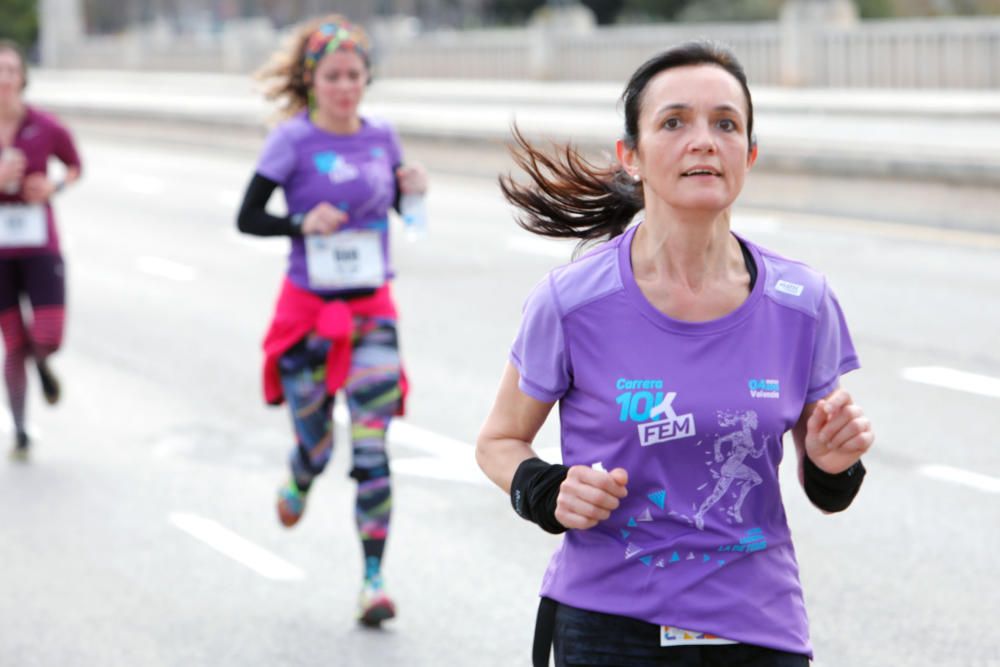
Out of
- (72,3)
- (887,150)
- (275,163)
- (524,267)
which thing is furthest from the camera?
(72,3)

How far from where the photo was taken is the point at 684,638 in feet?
11.5

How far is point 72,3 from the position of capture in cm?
7525

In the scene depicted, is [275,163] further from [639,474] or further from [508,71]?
[508,71]

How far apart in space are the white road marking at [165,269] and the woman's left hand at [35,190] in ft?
22.1

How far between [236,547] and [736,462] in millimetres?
4602

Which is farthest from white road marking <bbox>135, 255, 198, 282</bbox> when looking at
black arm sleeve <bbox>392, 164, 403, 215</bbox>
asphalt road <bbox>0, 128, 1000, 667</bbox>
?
black arm sleeve <bbox>392, 164, 403, 215</bbox>

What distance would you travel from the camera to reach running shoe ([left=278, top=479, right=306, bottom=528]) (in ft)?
23.1

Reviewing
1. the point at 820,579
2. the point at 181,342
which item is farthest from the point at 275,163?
the point at 181,342

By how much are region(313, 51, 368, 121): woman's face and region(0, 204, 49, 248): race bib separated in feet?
9.42

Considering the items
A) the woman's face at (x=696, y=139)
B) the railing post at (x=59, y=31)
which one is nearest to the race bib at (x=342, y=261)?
the woman's face at (x=696, y=139)

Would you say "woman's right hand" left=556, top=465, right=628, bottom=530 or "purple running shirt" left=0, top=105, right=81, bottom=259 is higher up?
"woman's right hand" left=556, top=465, right=628, bottom=530

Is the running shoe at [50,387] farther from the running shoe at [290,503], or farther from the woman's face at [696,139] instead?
the woman's face at [696,139]

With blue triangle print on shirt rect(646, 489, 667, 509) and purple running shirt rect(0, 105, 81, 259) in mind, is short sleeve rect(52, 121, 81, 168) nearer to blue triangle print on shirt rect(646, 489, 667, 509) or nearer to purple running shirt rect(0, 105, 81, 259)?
purple running shirt rect(0, 105, 81, 259)

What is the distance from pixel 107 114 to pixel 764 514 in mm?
35556
